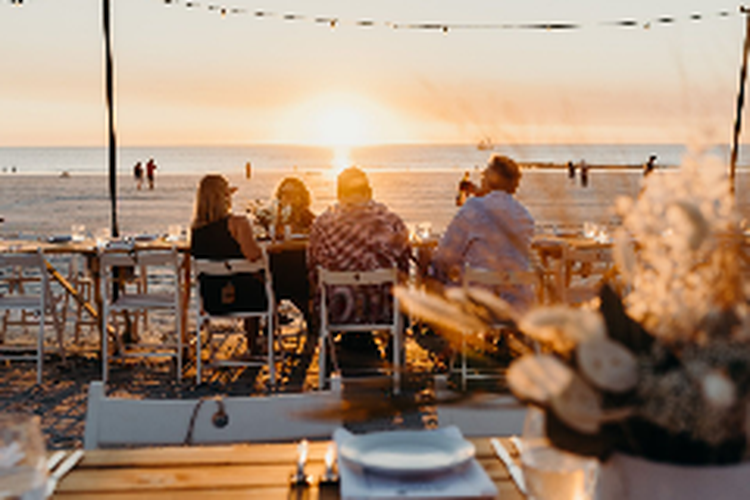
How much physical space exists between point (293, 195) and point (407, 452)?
16.1 feet

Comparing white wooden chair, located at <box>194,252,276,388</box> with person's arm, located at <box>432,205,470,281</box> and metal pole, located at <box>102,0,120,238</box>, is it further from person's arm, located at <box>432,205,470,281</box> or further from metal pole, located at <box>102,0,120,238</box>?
metal pole, located at <box>102,0,120,238</box>

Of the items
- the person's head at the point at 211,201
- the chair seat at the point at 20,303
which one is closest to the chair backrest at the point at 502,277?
the person's head at the point at 211,201

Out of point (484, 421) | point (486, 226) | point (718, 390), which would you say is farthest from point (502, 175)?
point (718, 390)

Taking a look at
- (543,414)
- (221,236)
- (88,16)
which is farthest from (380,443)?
(88,16)

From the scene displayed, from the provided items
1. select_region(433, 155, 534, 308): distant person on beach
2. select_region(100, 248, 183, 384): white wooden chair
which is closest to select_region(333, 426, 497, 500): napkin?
select_region(433, 155, 534, 308): distant person on beach

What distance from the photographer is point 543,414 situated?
40.9 inches

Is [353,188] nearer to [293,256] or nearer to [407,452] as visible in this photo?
[293,256]

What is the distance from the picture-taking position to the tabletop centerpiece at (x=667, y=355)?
0.87 m

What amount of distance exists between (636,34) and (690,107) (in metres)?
0.44

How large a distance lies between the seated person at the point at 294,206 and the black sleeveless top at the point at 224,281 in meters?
0.99

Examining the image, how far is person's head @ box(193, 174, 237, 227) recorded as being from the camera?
195 inches

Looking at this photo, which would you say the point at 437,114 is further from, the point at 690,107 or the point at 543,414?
the point at 543,414

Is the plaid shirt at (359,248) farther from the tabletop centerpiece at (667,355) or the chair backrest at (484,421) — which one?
the tabletop centerpiece at (667,355)

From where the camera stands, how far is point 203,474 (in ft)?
4.88
